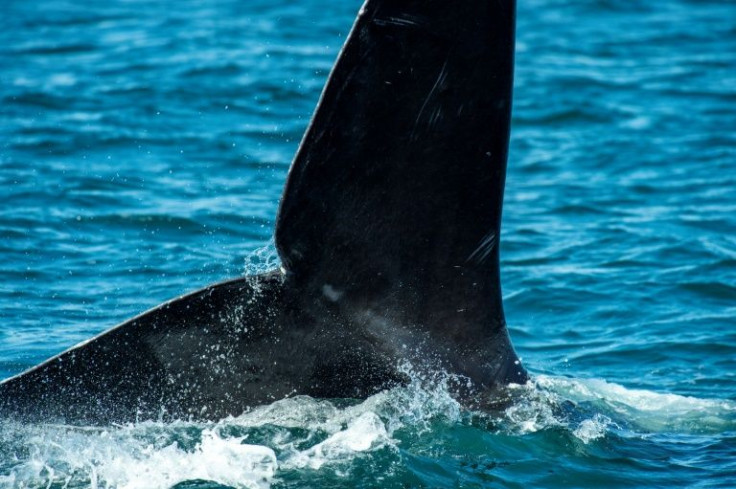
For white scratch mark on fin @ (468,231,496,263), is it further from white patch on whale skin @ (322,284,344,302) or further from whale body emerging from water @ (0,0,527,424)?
white patch on whale skin @ (322,284,344,302)

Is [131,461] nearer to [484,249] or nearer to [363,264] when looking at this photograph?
[363,264]

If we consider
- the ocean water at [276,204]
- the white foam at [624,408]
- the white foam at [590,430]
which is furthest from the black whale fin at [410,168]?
the white foam at [590,430]

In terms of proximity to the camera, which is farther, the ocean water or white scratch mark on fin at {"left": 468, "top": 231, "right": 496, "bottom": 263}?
the ocean water

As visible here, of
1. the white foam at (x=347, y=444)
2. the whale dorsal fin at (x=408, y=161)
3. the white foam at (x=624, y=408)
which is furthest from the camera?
the white foam at (x=624, y=408)

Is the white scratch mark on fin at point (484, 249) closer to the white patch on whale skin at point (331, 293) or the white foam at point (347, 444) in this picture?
the white patch on whale skin at point (331, 293)

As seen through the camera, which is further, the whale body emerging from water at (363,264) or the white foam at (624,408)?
the white foam at (624,408)

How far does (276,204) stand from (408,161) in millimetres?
6624

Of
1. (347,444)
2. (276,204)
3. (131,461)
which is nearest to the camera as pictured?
(131,461)

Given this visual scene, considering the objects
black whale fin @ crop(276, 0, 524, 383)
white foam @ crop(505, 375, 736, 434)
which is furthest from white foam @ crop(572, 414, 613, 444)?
black whale fin @ crop(276, 0, 524, 383)

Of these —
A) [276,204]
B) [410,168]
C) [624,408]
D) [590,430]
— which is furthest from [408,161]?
[276,204]

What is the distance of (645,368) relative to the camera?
7.66 metres

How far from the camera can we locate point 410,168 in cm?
422

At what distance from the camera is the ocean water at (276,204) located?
492 cm

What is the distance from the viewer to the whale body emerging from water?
13.1 feet
